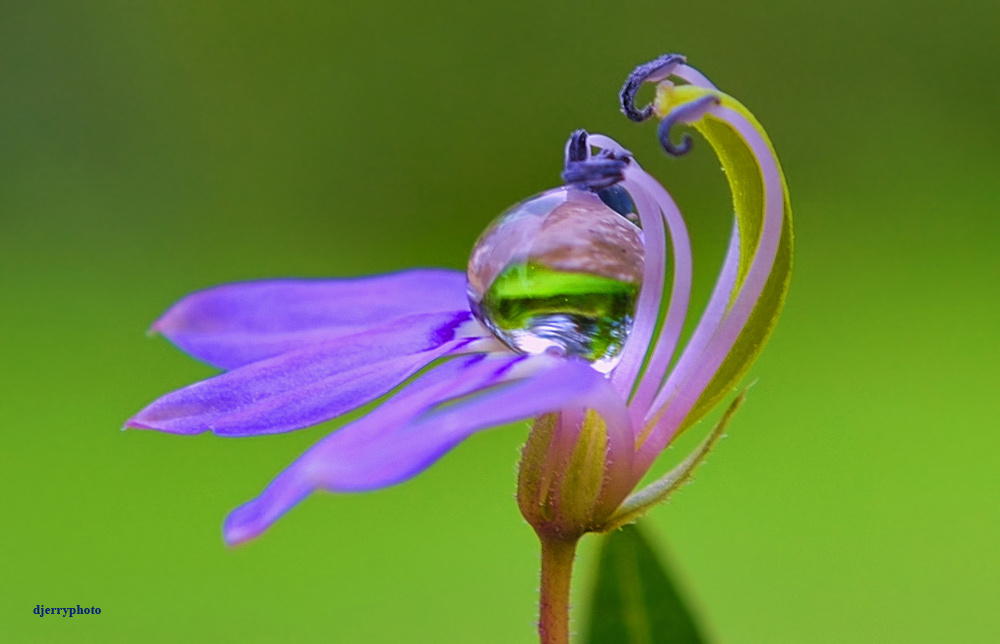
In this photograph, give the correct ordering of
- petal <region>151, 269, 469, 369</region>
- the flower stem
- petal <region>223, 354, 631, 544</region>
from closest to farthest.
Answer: petal <region>223, 354, 631, 544</region> → the flower stem → petal <region>151, 269, 469, 369</region>

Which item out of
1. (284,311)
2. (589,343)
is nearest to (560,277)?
(589,343)

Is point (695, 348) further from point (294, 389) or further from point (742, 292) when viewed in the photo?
point (294, 389)

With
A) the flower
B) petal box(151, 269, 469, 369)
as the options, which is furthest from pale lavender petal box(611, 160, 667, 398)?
petal box(151, 269, 469, 369)

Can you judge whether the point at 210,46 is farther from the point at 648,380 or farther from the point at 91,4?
the point at 648,380

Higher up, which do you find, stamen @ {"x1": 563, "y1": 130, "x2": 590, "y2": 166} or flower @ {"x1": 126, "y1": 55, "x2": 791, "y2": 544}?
stamen @ {"x1": 563, "y1": 130, "x2": 590, "y2": 166}

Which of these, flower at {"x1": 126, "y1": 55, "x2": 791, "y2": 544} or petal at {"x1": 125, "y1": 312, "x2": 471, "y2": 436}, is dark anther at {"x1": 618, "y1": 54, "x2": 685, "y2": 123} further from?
petal at {"x1": 125, "y1": 312, "x2": 471, "y2": 436}

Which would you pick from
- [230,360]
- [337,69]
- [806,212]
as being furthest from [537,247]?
[337,69]
